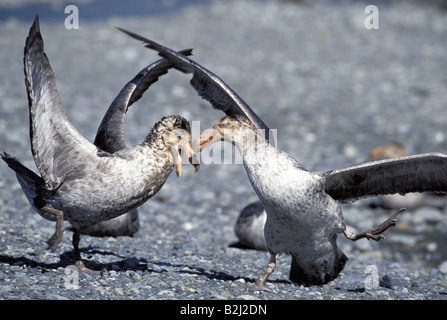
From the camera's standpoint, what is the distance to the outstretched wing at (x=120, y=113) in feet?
21.7

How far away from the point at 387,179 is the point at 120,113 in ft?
9.09

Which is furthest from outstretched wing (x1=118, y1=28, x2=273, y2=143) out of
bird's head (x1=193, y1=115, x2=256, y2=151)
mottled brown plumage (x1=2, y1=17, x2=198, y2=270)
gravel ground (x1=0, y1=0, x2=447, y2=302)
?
gravel ground (x1=0, y1=0, x2=447, y2=302)

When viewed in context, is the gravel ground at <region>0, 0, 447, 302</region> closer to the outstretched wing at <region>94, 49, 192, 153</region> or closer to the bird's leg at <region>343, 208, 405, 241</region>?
the bird's leg at <region>343, 208, 405, 241</region>

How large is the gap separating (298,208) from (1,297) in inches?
100

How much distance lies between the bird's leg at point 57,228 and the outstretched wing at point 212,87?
6.15 ft

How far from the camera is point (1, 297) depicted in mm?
5125

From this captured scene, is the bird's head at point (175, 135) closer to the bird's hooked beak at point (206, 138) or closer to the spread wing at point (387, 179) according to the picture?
the bird's hooked beak at point (206, 138)

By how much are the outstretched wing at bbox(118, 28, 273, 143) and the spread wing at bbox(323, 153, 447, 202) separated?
0.78 m

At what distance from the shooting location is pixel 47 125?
570 centimetres

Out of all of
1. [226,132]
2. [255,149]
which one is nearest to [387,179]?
[255,149]

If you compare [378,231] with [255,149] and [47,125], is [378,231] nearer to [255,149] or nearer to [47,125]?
[255,149]

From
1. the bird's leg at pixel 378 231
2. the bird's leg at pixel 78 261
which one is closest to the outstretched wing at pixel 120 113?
the bird's leg at pixel 78 261

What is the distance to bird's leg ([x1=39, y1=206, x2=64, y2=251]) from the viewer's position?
218 inches
